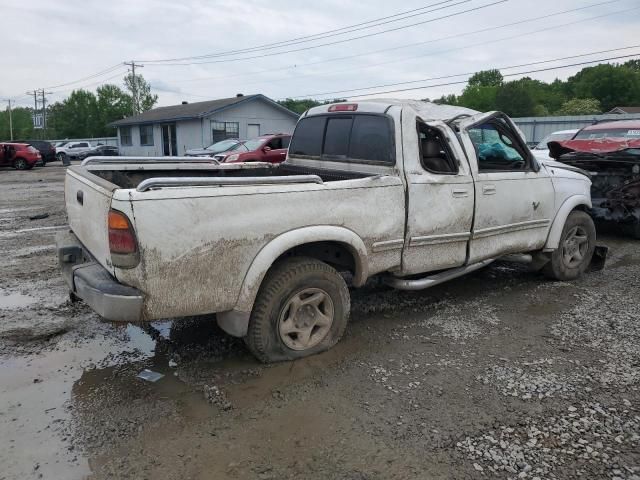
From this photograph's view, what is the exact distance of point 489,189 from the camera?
488 cm

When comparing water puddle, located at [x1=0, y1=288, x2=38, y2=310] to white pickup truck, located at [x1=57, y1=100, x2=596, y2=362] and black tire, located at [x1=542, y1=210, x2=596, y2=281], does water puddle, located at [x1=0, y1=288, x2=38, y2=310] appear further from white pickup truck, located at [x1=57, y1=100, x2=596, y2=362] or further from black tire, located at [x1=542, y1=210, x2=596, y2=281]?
black tire, located at [x1=542, y1=210, x2=596, y2=281]

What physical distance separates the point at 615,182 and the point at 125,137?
129ft

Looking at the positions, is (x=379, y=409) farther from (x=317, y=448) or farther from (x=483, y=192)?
(x=483, y=192)

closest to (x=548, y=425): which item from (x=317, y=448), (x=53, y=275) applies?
(x=317, y=448)

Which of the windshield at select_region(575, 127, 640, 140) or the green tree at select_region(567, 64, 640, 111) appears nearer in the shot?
the windshield at select_region(575, 127, 640, 140)

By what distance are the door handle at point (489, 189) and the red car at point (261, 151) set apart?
11.5m

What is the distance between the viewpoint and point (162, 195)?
3131 millimetres

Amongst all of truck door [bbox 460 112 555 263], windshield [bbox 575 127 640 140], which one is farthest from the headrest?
windshield [bbox 575 127 640 140]

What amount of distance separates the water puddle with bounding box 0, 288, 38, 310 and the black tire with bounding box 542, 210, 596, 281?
18.3 ft

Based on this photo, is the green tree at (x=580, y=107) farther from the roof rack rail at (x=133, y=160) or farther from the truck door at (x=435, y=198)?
the roof rack rail at (x=133, y=160)

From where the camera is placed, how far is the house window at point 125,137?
1592 inches

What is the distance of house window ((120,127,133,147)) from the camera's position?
133 feet

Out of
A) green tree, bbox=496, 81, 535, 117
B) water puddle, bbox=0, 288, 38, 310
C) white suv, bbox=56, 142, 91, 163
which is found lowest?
water puddle, bbox=0, 288, 38, 310

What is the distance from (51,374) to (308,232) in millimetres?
2134
